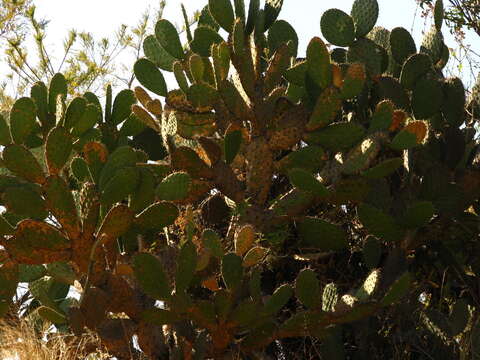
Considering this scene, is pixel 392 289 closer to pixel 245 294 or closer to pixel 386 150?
pixel 245 294

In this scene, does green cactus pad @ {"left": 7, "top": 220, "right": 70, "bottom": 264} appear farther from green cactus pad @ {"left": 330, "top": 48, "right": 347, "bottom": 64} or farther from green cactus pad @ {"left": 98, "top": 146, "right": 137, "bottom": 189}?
green cactus pad @ {"left": 330, "top": 48, "right": 347, "bottom": 64}

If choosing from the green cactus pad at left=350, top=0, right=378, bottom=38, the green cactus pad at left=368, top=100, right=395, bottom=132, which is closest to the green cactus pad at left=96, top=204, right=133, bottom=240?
the green cactus pad at left=368, top=100, right=395, bottom=132

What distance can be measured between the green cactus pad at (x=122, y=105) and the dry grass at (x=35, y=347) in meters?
1.05

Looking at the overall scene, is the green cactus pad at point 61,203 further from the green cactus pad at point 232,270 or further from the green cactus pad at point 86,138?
the green cactus pad at point 86,138

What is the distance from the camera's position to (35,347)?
11.3 feet

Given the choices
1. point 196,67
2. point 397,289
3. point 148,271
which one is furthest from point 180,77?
point 397,289

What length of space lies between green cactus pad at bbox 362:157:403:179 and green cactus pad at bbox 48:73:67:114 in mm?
1405

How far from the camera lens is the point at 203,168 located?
3590 mm

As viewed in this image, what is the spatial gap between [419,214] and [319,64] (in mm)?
715

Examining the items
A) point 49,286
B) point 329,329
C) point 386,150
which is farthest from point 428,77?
point 49,286

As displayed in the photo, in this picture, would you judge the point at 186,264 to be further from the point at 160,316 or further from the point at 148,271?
the point at 160,316

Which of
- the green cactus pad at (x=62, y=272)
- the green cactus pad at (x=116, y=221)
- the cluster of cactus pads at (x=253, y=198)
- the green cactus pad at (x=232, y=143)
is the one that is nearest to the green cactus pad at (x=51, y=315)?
the cluster of cactus pads at (x=253, y=198)

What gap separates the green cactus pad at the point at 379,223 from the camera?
3551mm

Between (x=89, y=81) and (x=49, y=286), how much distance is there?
153 inches
